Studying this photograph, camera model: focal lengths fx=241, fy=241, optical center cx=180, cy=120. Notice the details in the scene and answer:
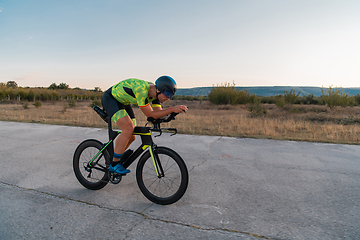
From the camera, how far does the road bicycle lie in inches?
120

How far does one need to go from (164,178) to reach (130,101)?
3.78 feet

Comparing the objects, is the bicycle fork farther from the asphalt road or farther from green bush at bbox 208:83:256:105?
green bush at bbox 208:83:256:105

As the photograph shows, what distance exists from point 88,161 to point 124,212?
1189 mm

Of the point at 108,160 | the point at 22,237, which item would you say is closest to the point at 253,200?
the point at 108,160

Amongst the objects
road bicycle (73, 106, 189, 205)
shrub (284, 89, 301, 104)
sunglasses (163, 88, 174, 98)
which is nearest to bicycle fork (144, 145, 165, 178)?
road bicycle (73, 106, 189, 205)

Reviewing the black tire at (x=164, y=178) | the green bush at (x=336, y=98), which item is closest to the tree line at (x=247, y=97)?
the green bush at (x=336, y=98)

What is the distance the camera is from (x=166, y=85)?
9.88 feet

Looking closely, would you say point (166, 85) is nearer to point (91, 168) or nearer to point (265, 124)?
point (91, 168)

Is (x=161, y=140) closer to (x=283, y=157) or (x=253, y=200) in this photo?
(x=283, y=157)

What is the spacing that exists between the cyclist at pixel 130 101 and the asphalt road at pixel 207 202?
0.72 m

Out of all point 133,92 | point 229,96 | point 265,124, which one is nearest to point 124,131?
point 133,92

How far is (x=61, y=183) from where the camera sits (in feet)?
13.2

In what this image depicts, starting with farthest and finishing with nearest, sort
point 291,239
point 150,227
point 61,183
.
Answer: point 61,183
point 150,227
point 291,239

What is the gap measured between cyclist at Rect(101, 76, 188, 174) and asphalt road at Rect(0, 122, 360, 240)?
72 cm
